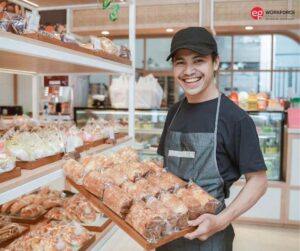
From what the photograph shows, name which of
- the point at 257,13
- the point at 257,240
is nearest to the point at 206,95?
the point at 257,240

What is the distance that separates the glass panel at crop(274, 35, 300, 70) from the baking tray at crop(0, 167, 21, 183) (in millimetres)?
5931

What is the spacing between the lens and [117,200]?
46.9 inches

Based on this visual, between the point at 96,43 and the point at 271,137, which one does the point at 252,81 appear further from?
the point at 96,43

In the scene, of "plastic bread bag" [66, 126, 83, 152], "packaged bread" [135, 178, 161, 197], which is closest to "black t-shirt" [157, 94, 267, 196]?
"packaged bread" [135, 178, 161, 197]

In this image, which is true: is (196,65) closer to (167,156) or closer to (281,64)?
(167,156)

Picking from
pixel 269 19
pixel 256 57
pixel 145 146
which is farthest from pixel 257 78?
pixel 145 146

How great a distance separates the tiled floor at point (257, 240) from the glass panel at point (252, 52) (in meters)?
3.33

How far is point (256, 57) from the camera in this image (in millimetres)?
6469

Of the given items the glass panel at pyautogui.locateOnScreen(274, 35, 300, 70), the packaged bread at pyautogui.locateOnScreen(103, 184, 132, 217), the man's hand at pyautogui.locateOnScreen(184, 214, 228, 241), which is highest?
the glass panel at pyautogui.locateOnScreen(274, 35, 300, 70)

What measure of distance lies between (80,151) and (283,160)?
3.10 metres

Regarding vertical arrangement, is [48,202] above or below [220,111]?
below

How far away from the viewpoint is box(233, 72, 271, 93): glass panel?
6.39 metres

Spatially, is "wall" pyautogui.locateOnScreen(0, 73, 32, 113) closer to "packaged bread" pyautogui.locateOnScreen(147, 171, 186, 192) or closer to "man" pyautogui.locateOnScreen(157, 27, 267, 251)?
"man" pyautogui.locateOnScreen(157, 27, 267, 251)

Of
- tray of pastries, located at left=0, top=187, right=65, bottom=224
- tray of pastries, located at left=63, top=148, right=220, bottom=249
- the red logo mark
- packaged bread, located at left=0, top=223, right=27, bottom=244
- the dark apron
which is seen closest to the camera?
tray of pastries, located at left=63, top=148, right=220, bottom=249
